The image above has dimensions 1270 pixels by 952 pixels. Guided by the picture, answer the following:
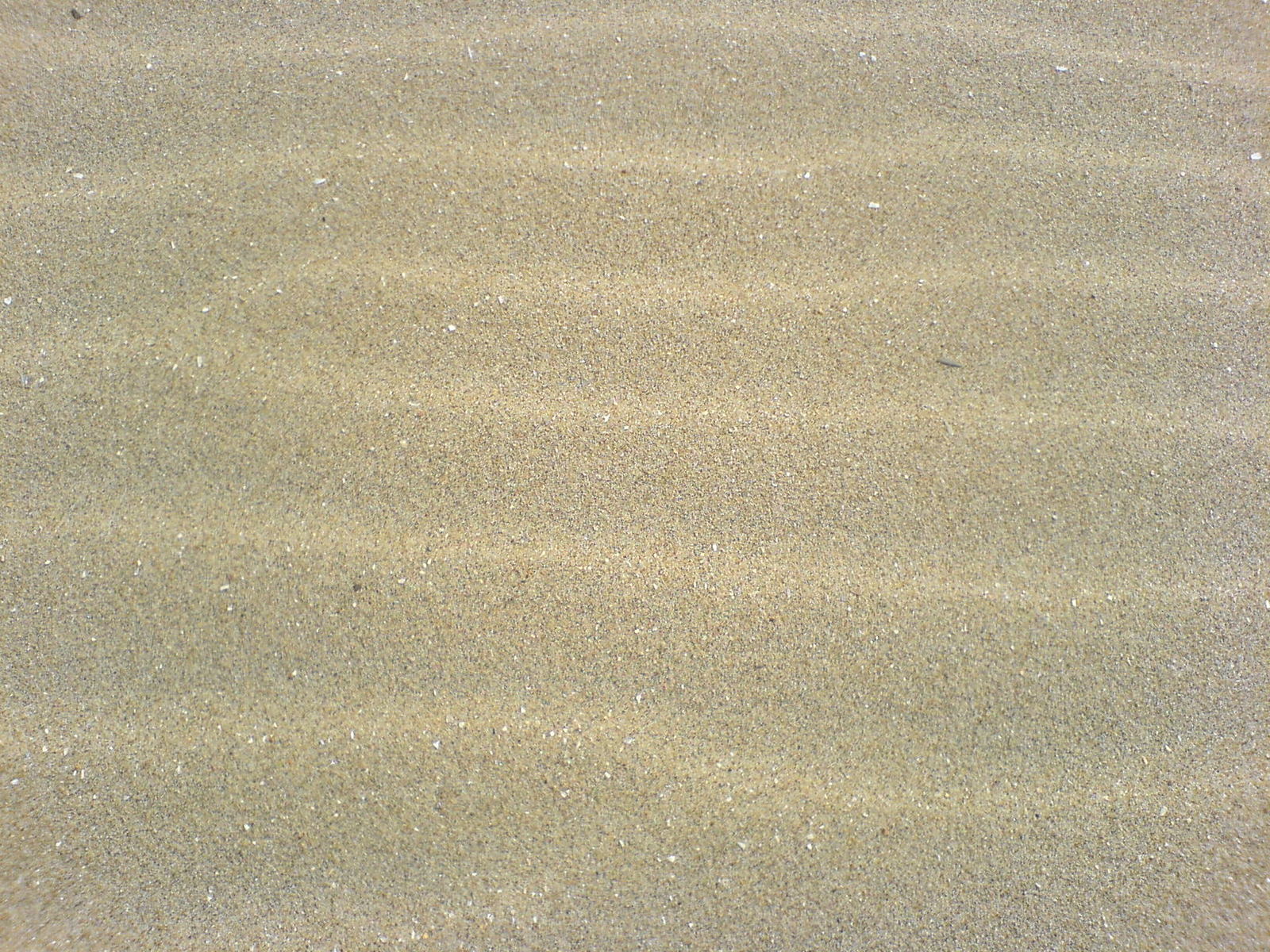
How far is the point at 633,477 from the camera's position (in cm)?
122

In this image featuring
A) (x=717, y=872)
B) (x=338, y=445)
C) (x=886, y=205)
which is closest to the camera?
(x=717, y=872)

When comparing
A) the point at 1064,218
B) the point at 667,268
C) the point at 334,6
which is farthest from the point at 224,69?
the point at 1064,218

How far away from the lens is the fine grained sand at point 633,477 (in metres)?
1.13

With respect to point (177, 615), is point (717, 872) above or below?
below

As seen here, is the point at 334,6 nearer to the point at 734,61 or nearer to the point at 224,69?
the point at 224,69

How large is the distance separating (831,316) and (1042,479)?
421mm

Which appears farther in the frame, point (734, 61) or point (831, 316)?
point (734, 61)

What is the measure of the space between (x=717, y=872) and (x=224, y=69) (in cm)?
155

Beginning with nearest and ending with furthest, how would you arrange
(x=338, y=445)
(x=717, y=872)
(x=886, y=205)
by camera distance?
(x=717, y=872), (x=338, y=445), (x=886, y=205)

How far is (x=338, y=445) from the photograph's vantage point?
1.23 m

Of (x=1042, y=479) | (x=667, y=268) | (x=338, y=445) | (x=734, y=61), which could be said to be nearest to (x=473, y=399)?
(x=338, y=445)

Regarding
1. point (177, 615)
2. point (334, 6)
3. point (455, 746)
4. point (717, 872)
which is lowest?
point (717, 872)

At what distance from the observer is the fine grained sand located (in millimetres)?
1130

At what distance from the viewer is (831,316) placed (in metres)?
1.29
